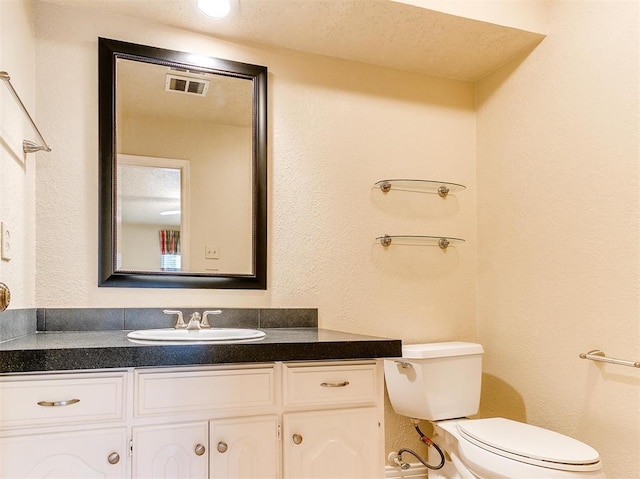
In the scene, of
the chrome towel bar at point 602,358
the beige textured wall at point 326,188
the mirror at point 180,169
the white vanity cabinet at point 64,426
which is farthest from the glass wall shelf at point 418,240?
the white vanity cabinet at point 64,426

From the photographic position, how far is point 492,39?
2.29m

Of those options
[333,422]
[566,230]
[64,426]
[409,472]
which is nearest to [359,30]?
[566,230]

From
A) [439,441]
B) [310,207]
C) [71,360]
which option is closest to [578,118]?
[310,207]

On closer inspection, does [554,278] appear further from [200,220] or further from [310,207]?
[200,220]

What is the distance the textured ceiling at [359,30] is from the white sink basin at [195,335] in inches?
49.8

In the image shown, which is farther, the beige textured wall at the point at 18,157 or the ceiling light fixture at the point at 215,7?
the ceiling light fixture at the point at 215,7

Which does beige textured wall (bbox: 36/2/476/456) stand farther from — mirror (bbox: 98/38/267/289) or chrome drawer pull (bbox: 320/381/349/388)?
chrome drawer pull (bbox: 320/381/349/388)

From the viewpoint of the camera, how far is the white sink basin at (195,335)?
160 cm

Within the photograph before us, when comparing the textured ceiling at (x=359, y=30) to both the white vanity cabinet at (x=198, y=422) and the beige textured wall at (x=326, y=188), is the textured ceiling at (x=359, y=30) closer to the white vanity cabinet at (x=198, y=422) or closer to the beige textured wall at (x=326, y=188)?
the beige textured wall at (x=326, y=188)

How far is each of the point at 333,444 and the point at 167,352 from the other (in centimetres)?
57

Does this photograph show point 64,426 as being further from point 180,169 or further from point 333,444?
point 180,169

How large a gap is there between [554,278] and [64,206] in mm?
2024

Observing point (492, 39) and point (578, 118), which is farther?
point (492, 39)

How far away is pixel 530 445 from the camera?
175 cm
